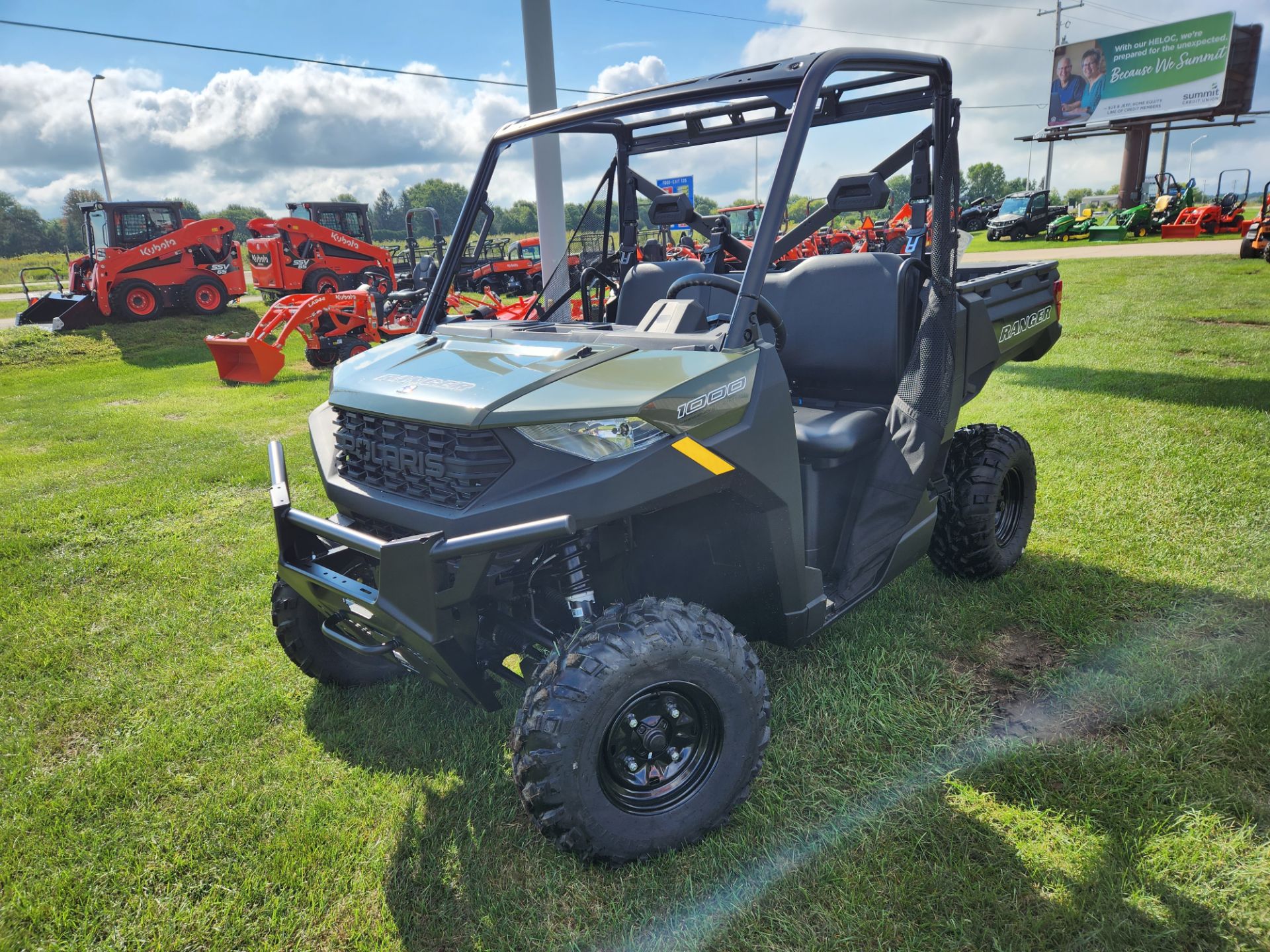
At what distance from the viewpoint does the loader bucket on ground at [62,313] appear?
49.8 ft

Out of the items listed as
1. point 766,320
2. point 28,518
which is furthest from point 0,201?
point 766,320

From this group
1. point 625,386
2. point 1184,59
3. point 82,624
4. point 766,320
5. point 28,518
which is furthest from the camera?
point 1184,59

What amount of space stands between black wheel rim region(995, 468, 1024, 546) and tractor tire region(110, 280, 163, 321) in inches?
669

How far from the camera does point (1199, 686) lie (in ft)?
9.56

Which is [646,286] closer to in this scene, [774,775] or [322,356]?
[774,775]

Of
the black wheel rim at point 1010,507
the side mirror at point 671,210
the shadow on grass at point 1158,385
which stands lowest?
the shadow on grass at point 1158,385

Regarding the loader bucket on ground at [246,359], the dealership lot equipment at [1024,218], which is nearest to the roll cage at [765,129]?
the loader bucket on ground at [246,359]

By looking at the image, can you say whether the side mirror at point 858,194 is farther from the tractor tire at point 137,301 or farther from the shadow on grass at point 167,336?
the tractor tire at point 137,301

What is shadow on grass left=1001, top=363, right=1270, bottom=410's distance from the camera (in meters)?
6.46

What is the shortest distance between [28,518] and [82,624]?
2.02 metres

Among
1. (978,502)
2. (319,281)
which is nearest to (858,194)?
(978,502)

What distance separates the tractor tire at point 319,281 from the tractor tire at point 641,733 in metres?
18.1

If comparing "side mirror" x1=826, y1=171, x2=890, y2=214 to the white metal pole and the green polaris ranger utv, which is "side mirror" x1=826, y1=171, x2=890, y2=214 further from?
the white metal pole

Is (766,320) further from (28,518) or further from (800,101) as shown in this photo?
(28,518)
